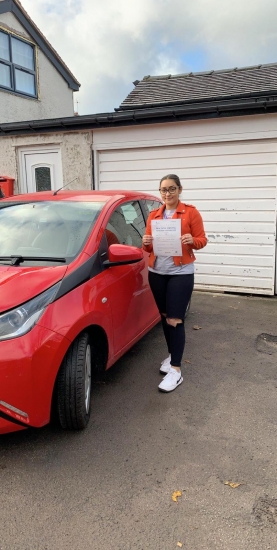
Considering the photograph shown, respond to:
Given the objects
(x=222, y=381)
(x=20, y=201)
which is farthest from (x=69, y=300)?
(x=222, y=381)

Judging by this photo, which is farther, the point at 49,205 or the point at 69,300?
the point at 49,205

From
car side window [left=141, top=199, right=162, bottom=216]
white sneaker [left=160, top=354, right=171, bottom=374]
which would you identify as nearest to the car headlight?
white sneaker [left=160, top=354, right=171, bottom=374]

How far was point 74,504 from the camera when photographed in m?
2.24

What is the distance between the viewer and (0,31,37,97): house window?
12.8 meters

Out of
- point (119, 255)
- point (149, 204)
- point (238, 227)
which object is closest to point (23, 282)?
point (119, 255)

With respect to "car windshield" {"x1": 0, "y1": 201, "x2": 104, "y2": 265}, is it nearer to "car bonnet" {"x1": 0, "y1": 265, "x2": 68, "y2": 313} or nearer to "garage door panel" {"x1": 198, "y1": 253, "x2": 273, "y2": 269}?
"car bonnet" {"x1": 0, "y1": 265, "x2": 68, "y2": 313}

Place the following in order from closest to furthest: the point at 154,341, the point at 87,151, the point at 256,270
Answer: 1. the point at 154,341
2. the point at 256,270
3. the point at 87,151

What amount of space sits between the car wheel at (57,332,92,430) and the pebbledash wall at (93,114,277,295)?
184 inches

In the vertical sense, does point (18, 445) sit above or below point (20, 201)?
below

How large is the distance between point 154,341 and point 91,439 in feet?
6.65

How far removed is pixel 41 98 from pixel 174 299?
13661mm

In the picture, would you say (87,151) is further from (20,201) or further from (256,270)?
(20,201)

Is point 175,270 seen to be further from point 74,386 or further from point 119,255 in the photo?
point 74,386

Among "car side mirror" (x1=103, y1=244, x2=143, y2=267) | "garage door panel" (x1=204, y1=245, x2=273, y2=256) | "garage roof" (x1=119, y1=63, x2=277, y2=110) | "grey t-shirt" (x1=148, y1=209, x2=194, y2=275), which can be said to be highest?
"garage roof" (x1=119, y1=63, x2=277, y2=110)
